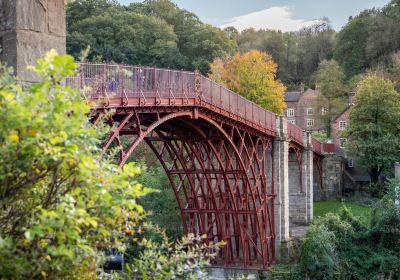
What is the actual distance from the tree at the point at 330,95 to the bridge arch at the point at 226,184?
2827cm

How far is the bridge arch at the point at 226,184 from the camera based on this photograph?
76.7ft

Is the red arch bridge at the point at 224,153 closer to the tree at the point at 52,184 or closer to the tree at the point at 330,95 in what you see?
the tree at the point at 52,184

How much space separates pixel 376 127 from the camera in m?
39.6

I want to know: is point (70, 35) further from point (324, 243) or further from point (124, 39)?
point (324, 243)

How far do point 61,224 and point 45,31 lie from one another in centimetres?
320

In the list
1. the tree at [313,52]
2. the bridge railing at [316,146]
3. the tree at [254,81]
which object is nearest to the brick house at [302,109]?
the tree at [313,52]

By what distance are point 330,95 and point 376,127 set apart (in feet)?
58.3

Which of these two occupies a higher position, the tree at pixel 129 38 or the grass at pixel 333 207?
the tree at pixel 129 38

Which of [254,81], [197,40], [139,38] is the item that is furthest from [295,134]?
[197,40]

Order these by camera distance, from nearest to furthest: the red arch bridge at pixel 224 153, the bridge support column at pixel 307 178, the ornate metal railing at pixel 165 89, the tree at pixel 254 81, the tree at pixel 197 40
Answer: the ornate metal railing at pixel 165 89, the red arch bridge at pixel 224 153, the bridge support column at pixel 307 178, the tree at pixel 254 81, the tree at pixel 197 40

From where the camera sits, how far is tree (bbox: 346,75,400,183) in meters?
38.8

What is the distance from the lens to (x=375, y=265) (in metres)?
26.2

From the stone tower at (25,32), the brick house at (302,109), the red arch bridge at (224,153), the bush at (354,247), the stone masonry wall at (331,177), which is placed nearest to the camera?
the stone tower at (25,32)

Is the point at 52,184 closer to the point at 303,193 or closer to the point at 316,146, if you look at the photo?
the point at 303,193
